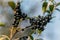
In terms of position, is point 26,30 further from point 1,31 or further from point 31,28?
point 1,31

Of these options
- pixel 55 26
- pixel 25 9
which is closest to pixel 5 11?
pixel 25 9

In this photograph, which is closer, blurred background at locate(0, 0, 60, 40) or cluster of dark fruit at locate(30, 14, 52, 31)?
cluster of dark fruit at locate(30, 14, 52, 31)

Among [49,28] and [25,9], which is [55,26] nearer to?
[49,28]

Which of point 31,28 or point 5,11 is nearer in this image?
point 31,28

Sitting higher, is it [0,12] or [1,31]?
[0,12]

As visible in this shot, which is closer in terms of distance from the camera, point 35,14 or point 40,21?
point 40,21

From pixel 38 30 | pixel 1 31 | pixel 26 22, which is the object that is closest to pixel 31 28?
pixel 38 30

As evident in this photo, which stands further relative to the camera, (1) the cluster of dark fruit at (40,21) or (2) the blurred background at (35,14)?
(2) the blurred background at (35,14)

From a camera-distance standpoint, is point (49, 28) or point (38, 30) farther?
point (49, 28)

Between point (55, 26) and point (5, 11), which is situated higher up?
point (5, 11)
